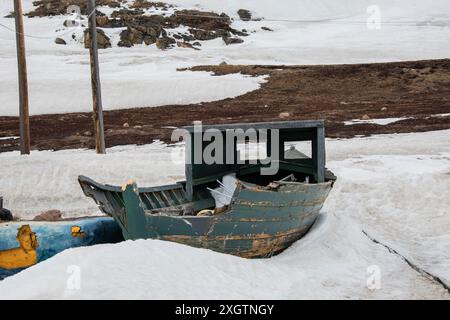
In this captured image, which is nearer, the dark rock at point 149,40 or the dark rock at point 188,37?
the dark rock at point 149,40

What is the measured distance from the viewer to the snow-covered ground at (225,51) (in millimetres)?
34406

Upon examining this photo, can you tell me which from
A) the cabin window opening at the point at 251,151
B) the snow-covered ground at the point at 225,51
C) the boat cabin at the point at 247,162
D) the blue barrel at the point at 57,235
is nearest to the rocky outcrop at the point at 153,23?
the snow-covered ground at the point at 225,51

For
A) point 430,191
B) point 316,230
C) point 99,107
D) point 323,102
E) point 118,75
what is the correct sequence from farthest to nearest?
point 118,75 → point 323,102 → point 99,107 → point 430,191 → point 316,230

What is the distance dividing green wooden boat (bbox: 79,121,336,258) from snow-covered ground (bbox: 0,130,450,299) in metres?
0.35

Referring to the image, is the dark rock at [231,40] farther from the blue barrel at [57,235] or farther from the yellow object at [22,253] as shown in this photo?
the yellow object at [22,253]

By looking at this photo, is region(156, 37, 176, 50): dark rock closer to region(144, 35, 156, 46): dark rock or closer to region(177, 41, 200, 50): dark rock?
region(177, 41, 200, 50): dark rock

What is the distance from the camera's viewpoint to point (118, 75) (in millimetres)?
41062

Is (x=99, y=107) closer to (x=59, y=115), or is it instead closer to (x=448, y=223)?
(x=448, y=223)

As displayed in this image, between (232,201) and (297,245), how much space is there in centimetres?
180

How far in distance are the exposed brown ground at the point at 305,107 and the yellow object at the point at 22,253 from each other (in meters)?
12.7

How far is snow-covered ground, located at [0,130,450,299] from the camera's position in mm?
6125

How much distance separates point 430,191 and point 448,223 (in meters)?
1.94

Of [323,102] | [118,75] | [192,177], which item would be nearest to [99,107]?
[192,177]

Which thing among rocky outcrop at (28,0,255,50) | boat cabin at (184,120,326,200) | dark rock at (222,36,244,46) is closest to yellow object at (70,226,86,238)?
boat cabin at (184,120,326,200)
